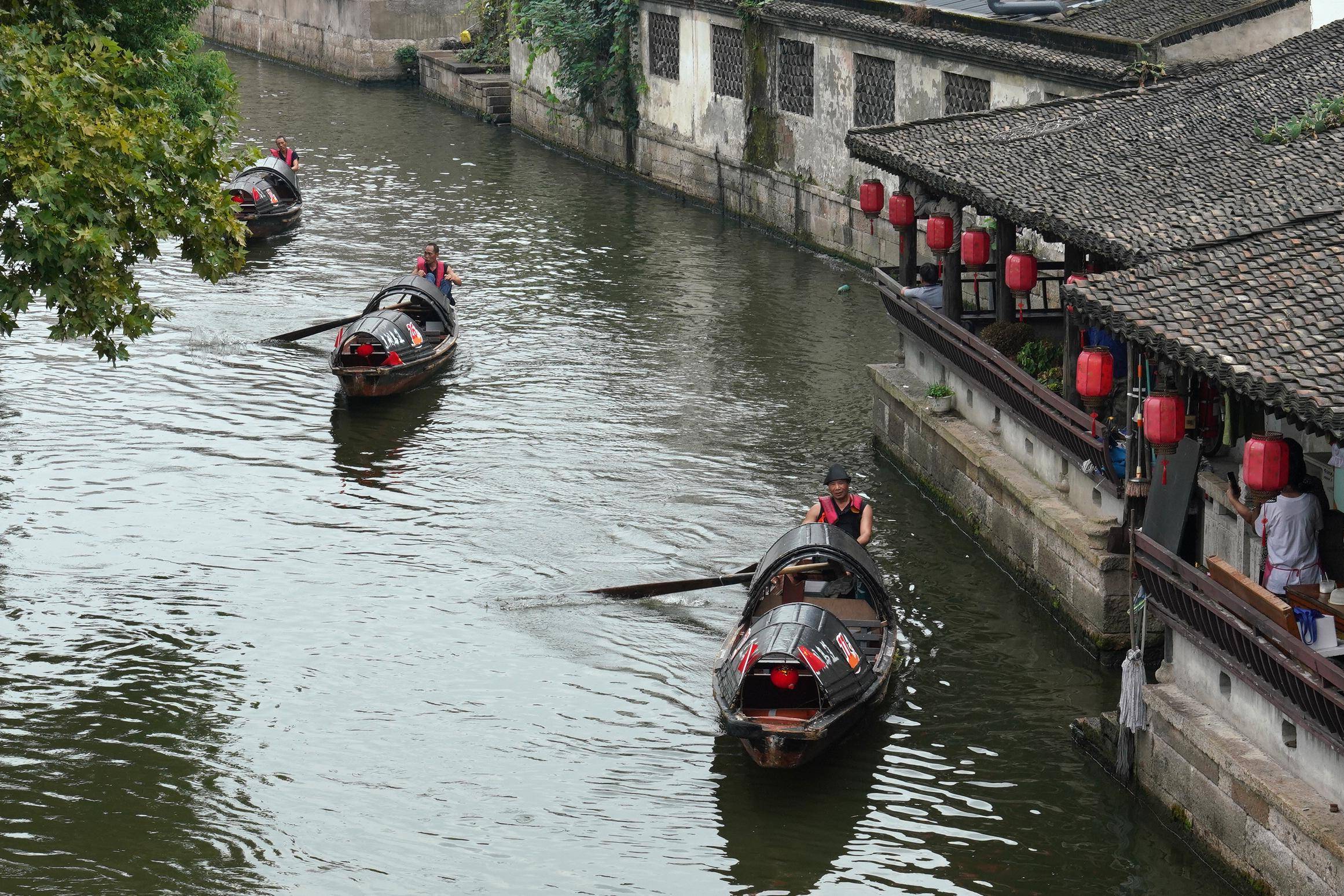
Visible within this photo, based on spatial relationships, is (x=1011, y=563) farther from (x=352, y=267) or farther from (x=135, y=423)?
(x=352, y=267)

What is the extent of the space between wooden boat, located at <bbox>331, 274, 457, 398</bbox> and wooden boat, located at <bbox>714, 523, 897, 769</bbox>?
937 centimetres

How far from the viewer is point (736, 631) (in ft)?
51.0

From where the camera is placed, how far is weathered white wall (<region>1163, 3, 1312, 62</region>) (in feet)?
80.5

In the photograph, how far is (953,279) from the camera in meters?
20.6

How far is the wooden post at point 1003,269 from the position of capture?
770 inches

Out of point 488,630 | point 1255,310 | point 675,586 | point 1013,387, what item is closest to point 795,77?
point 1013,387

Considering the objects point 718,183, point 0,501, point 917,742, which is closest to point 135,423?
point 0,501

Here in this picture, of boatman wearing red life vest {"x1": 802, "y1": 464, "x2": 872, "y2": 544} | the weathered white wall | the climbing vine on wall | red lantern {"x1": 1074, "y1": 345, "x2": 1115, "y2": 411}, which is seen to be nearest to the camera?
red lantern {"x1": 1074, "y1": 345, "x2": 1115, "y2": 411}

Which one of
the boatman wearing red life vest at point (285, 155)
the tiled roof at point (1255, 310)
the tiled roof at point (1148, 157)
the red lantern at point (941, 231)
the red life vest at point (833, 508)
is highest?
the tiled roof at point (1148, 157)

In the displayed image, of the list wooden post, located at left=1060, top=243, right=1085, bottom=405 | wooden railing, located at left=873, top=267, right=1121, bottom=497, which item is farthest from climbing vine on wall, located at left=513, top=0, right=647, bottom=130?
wooden post, located at left=1060, top=243, right=1085, bottom=405

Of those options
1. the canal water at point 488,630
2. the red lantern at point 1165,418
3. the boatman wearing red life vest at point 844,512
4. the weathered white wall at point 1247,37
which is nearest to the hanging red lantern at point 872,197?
the canal water at point 488,630

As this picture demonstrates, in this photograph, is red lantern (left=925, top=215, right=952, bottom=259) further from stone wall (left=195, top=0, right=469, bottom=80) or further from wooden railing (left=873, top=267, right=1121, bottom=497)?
stone wall (left=195, top=0, right=469, bottom=80)

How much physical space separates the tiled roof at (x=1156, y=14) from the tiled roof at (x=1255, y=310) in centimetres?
1084

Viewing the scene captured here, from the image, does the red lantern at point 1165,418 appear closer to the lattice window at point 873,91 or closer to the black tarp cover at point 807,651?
the black tarp cover at point 807,651
